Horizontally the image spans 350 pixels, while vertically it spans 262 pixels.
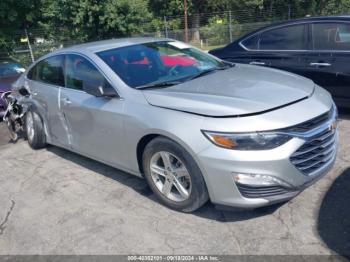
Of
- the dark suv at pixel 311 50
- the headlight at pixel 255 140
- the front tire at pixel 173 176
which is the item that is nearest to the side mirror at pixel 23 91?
the front tire at pixel 173 176

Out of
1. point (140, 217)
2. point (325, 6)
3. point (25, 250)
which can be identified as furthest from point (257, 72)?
point (325, 6)

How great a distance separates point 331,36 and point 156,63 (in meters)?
2.76

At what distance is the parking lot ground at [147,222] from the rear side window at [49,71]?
1.33 metres

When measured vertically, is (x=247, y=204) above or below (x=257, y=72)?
below

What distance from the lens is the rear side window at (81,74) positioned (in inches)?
179

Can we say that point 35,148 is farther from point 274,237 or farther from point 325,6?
point 325,6

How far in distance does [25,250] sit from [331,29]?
15.9ft

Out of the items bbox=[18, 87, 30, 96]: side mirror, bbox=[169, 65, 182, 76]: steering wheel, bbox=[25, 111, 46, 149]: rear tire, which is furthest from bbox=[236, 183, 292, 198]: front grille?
bbox=[18, 87, 30, 96]: side mirror

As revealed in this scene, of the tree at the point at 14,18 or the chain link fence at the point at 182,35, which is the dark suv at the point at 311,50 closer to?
the chain link fence at the point at 182,35

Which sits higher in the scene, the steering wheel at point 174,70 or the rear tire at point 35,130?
the steering wheel at point 174,70

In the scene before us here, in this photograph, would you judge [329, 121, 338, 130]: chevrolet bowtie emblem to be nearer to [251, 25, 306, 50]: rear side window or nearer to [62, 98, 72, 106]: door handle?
[251, 25, 306, 50]: rear side window

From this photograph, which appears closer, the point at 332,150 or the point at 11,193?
the point at 332,150

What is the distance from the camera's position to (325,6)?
29.0 m

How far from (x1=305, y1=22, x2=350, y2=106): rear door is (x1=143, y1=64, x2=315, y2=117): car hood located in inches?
67.2
